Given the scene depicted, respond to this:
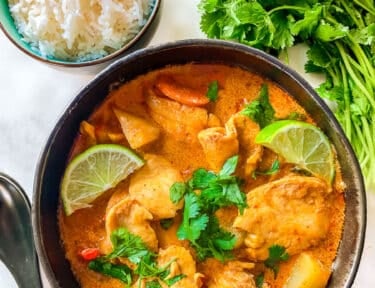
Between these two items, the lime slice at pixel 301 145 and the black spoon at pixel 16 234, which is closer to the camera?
the lime slice at pixel 301 145

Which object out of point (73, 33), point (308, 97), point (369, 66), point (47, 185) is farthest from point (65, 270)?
point (369, 66)

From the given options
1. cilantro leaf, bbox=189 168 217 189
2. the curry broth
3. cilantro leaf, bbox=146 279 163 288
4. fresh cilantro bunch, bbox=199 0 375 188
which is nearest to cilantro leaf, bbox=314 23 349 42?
fresh cilantro bunch, bbox=199 0 375 188

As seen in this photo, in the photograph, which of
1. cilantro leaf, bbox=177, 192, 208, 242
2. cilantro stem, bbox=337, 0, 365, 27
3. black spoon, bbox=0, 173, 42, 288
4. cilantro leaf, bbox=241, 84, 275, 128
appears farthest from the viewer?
black spoon, bbox=0, 173, 42, 288

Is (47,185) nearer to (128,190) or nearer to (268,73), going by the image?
(128,190)

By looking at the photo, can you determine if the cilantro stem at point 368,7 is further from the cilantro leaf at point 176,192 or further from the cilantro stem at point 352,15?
the cilantro leaf at point 176,192

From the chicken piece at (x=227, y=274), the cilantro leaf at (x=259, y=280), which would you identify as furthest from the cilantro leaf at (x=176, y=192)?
the cilantro leaf at (x=259, y=280)

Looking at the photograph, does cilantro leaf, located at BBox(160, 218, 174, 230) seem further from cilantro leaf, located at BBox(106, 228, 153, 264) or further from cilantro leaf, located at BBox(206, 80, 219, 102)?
cilantro leaf, located at BBox(206, 80, 219, 102)

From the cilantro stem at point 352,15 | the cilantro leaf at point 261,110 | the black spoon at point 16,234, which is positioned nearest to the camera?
the cilantro leaf at point 261,110

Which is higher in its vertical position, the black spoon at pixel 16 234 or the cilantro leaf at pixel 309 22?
the cilantro leaf at pixel 309 22
